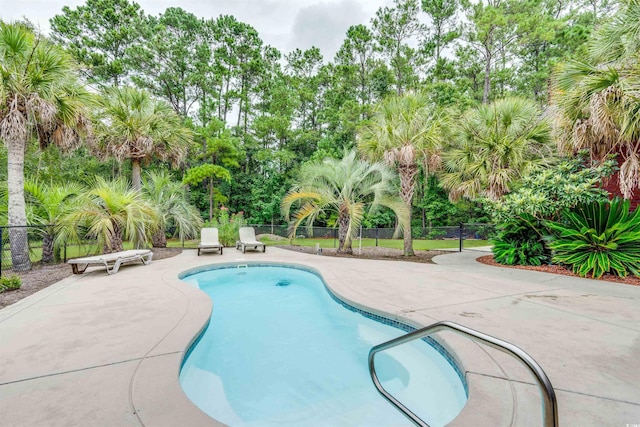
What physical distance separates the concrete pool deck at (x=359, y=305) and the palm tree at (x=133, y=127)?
608 centimetres

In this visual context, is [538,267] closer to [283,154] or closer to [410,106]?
[410,106]

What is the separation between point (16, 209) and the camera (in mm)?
6902

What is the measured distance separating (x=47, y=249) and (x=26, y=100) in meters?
3.94

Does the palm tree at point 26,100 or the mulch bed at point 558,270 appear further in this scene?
the palm tree at point 26,100

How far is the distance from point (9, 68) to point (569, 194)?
505 inches

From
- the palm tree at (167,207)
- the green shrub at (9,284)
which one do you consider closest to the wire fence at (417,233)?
the palm tree at (167,207)

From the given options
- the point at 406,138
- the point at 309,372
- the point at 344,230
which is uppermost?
the point at 406,138

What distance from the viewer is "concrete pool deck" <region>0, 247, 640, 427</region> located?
2.04 metres

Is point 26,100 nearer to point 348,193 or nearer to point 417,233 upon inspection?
point 348,193

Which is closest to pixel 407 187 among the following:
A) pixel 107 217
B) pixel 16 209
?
pixel 107 217

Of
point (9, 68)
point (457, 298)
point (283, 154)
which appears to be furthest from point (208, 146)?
point (457, 298)

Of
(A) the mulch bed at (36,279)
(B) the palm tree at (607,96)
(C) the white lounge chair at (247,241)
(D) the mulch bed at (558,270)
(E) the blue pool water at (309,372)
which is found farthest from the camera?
(C) the white lounge chair at (247,241)

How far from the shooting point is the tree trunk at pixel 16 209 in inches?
268

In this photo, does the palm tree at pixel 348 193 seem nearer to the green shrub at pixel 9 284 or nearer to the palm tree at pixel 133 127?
the palm tree at pixel 133 127
